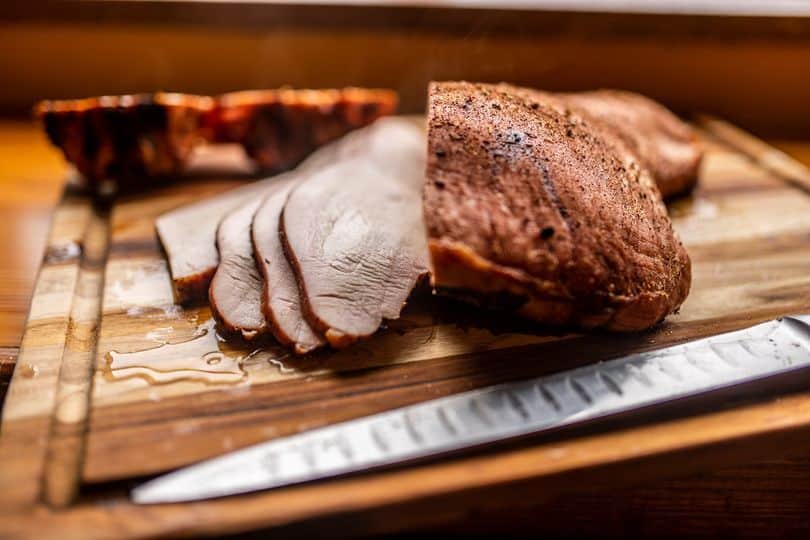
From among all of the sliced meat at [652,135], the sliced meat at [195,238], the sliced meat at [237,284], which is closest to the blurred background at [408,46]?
the sliced meat at [652,135]

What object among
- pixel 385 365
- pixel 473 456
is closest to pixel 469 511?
pixel 473 456

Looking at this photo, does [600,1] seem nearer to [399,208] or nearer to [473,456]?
[399,208]

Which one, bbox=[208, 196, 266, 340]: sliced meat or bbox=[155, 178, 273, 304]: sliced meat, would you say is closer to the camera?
bbox=[208, 196, 266, 340]: sliced meat

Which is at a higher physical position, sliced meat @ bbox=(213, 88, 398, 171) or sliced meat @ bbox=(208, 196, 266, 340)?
sliced meat @ bbox=(213, 88, 398, 171)

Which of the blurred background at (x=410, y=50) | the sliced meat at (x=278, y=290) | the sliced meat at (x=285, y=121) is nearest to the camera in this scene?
the sliced meat at (x=278, y=290)

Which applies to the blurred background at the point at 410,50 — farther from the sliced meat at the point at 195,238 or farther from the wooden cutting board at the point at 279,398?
the wooden cutting board at the point at 279,398

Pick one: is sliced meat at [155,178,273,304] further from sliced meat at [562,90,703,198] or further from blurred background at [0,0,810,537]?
sliced meat at [562,90,703,198]

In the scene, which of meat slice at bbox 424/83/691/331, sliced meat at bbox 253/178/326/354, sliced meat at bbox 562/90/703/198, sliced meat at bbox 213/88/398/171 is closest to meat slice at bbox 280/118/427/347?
sliced meat at bbox 253/178/326/354
